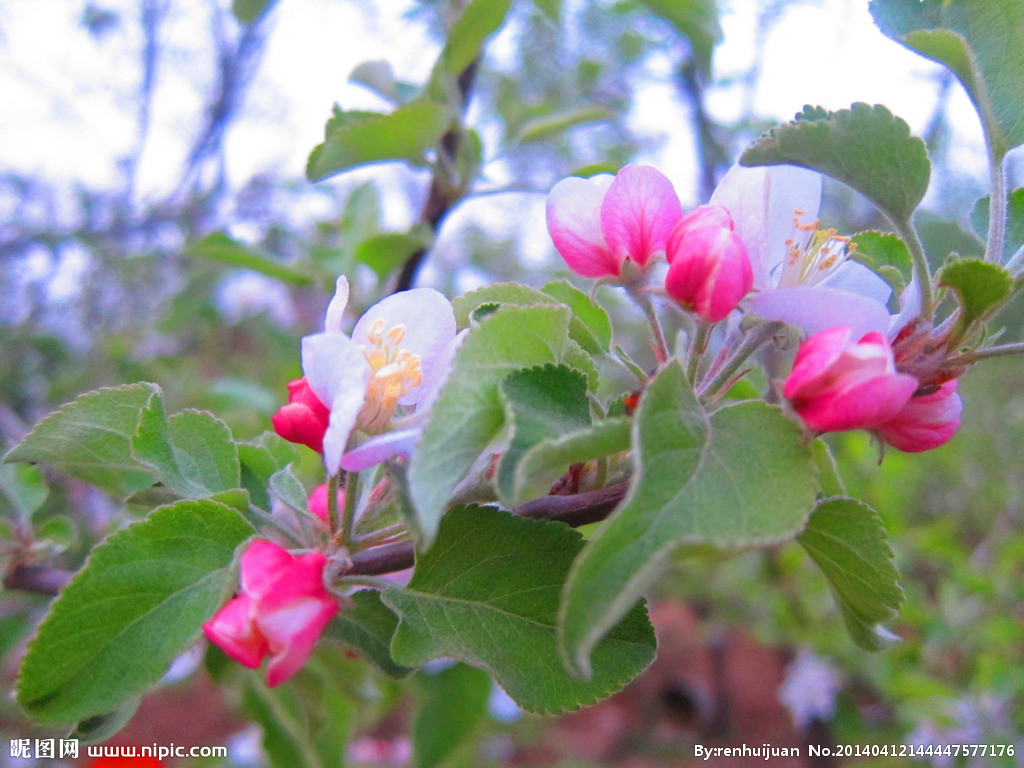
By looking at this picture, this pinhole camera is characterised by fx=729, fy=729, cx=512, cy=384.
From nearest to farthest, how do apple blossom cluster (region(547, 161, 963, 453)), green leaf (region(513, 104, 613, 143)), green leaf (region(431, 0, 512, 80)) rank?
apple blossom cluster (region(547, 161, 963, 453))
green leaf (region(431, 0, 512, 80))
green leaf (region(513, 104, 613, 143))

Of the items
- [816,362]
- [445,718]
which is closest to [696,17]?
[816,362]

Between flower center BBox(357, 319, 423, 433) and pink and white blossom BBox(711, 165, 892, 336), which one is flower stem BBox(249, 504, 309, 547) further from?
pink and white blossom BBox(711, 165, 892, 336)

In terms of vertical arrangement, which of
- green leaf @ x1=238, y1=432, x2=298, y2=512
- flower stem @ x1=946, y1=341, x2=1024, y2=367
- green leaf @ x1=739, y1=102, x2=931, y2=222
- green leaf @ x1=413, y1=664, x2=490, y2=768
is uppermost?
green leaf @ x1=739, y1=102, x2=931, y2=222

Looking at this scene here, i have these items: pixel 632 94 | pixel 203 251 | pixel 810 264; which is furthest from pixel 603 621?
pixel 632 94

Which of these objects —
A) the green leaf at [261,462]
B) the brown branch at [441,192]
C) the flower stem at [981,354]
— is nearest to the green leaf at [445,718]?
the brown branch at [441,192]

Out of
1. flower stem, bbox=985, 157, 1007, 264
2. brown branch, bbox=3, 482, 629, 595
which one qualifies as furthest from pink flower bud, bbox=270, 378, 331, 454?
flower stem, bbox=985, 157, 1007, 264

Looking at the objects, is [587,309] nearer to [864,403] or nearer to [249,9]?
[864,403]

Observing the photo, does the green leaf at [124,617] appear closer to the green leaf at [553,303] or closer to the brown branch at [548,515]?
the brown branch at [548,515]
